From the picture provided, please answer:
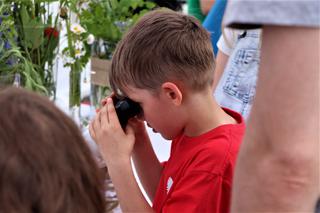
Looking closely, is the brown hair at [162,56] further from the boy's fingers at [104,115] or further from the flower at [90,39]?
the flower at [90,39]

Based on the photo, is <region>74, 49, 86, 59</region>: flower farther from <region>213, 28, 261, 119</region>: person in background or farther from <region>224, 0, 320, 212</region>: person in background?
<region>224, 0, 320, 212</region>: person in background

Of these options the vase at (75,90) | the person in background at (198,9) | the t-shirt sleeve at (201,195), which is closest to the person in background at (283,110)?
the t-shirt sleeve at (201,195)

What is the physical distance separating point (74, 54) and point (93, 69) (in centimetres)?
12

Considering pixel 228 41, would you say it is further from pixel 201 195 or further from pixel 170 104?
pixel 201 195

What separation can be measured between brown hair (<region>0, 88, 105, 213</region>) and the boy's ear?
0.43m

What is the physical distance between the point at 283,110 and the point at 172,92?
1.98 feet

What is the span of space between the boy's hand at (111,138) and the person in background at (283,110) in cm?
61

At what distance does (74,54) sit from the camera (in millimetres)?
1887

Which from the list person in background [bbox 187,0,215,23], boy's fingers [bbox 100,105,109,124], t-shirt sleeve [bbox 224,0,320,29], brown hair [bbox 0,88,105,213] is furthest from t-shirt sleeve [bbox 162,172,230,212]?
person in background [bbox 187,0,215,23]

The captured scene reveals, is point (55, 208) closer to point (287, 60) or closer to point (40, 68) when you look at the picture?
point (287, 60)

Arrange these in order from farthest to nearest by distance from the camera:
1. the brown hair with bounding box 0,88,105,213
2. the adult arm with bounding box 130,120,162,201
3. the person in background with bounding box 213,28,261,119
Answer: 1. the person in background with bounding box 213,28,261,119
2. the adult arm with bounding box 130,120,162,201
3. the brown hair with bounding box 0,88,105,213

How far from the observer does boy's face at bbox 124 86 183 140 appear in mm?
1167

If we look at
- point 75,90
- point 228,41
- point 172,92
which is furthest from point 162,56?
point 75,90

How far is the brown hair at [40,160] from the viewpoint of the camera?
658mm
